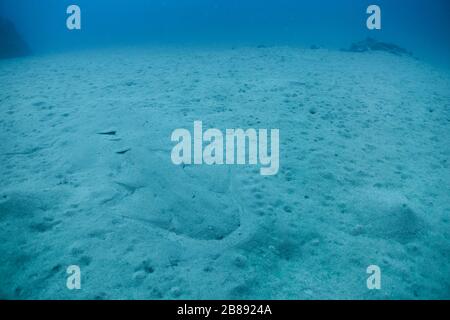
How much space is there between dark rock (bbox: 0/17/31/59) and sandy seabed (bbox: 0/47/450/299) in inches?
583

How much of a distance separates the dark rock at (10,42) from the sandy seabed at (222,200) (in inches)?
583

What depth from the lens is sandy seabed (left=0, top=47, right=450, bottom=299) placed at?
275 cm

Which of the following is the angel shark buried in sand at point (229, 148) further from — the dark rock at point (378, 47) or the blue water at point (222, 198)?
the dark rock at point (378, 47)

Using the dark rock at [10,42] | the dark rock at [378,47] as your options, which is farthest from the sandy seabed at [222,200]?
the dark rock at [10,42]

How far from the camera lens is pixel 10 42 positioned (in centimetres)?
1844

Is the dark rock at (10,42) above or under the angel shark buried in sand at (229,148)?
above

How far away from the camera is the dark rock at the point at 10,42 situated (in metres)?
17.9

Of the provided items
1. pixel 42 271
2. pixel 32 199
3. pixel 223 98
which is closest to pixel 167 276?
pixel 42 271

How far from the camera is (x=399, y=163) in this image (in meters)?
4.70

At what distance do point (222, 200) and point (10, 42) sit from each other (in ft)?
72.9

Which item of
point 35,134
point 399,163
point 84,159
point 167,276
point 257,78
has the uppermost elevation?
point 257,78

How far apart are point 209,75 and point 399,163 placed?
6086 millimetres

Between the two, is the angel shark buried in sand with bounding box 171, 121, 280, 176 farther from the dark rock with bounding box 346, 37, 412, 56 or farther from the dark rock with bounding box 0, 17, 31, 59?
the dark rock with bounding box 0, 17, 31, 59
